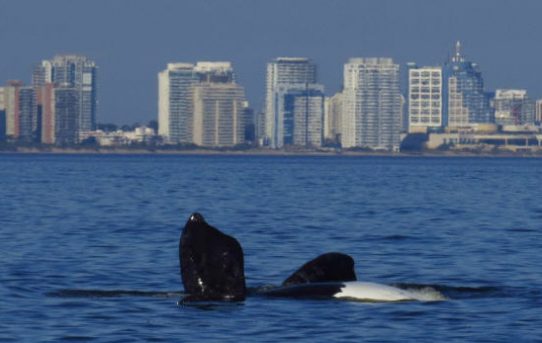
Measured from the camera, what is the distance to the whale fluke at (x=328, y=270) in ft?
80.2

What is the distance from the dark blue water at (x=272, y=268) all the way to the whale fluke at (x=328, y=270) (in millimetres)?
594

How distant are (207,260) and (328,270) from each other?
235cm

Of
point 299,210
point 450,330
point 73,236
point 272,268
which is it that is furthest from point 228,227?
point 450,330

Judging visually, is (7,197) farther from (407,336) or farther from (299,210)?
(407,336)

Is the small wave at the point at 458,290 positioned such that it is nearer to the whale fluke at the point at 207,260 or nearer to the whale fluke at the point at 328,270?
the whale fluke at the point at 328,270

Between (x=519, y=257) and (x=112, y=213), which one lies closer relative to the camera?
(x=519, y=257)

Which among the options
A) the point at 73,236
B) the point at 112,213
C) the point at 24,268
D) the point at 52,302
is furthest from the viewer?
the point at 112,213

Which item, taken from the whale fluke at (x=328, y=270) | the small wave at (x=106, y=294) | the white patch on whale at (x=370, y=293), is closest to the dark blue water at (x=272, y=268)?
the small wave at (x=106, y=294)

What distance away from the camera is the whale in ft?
75.7

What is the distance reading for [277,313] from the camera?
2355 centimetres

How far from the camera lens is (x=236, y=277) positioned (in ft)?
78.2

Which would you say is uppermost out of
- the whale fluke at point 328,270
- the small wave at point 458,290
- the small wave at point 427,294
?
the whale fluke at point 328,270

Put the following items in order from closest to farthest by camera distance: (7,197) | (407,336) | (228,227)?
(407,336)
(228,227)
(7,197)

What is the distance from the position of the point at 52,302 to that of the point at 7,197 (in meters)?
49.2
